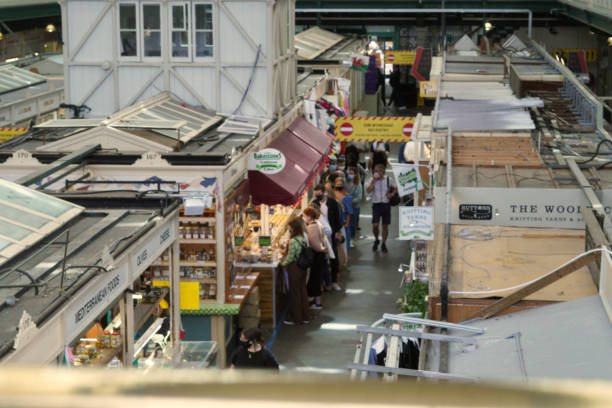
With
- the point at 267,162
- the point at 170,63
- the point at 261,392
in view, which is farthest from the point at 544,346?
the point at 170,63

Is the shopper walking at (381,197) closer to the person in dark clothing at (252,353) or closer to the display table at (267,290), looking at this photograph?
the display table at (267,290)

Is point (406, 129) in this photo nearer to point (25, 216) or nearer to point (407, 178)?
point (407, 178)

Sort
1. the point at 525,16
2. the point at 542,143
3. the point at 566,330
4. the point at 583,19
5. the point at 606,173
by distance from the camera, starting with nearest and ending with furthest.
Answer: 1. the point at 566,330
2. the point at 606,173
3. the point at 542,143
4. the point at 583,19
5. the point at 525,16

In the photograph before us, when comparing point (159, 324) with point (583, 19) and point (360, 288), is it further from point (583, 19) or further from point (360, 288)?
point (583, 19)

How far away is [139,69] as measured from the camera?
14859 millimetres

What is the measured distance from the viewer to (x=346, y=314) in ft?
44.2

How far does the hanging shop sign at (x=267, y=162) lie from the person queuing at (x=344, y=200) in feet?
10.4

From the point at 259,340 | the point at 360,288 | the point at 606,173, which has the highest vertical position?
the point at 606,173

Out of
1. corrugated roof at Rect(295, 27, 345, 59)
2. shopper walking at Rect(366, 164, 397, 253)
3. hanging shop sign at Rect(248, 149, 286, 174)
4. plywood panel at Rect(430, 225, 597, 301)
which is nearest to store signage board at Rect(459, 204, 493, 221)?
plywood panel at Rect(430, 225, 597, 301)

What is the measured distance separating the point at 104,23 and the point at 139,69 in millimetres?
949

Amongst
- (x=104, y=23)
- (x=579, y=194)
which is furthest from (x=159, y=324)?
(x=104, y=23)

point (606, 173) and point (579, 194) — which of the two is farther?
point (606, 173)

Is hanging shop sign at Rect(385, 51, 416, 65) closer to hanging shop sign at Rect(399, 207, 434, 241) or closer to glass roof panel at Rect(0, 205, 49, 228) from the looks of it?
hanging shop sign at Rect(399, 207, 434, 241)

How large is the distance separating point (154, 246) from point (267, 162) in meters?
5.57
